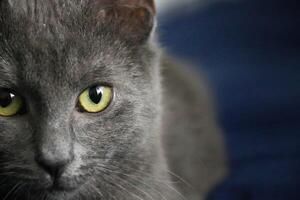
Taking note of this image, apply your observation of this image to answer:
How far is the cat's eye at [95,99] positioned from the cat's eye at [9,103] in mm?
133

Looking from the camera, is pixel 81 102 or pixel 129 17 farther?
pixel 129 17

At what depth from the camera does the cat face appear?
43.8 inches

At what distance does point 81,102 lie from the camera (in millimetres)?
1187

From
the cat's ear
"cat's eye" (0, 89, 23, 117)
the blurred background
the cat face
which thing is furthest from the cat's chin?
the blurred background

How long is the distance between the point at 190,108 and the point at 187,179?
0.31 metres

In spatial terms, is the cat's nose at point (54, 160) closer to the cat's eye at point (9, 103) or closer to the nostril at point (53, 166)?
the nostril at point (53, 166)

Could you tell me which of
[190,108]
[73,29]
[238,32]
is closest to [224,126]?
[190,108]

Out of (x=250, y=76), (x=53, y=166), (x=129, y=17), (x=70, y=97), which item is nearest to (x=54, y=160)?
(x=53, y=166)

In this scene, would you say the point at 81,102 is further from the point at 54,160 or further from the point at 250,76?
the point at 250,76

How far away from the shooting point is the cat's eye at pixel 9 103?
1.13m

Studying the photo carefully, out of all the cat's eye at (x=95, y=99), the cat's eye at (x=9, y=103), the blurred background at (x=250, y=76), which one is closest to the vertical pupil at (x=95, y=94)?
the cat's eye at (x=95, y=99)

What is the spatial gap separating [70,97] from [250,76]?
134cm

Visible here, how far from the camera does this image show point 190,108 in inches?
78.9

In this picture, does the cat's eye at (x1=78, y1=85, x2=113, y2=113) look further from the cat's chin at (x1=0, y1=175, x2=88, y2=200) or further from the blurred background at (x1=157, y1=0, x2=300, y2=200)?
the blurred background at (x1=157, y1=0, x2=300, y2=200)
